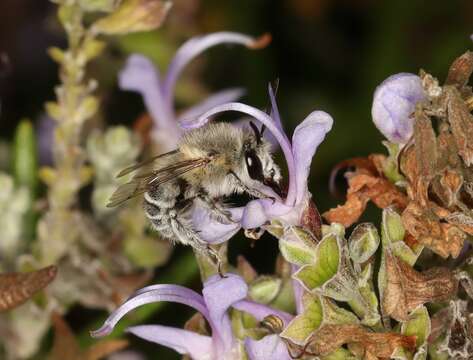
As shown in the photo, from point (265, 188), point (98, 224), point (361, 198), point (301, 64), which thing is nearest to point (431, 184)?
point (361, 198)

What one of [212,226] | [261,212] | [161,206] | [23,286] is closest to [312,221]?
[261,212]

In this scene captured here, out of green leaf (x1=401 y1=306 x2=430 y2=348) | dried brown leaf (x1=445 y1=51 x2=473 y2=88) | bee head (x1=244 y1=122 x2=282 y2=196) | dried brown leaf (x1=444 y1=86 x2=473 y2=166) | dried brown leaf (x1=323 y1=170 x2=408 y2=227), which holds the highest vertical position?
dried brown leaf (x1=445 y1=51 x2=473 y2=88)

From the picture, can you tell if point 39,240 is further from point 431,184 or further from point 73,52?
point 431,184

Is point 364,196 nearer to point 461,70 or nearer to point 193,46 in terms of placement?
point 461,70

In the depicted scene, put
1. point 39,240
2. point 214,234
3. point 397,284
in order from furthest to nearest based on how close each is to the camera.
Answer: point 39,240 < point 214,234 < point 397,284

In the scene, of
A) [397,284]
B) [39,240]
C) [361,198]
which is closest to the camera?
[397,284]

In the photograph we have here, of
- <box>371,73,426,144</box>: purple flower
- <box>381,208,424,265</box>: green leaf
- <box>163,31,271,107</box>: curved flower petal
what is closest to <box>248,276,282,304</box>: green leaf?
<box>381,208,424,265</box>: green leaf

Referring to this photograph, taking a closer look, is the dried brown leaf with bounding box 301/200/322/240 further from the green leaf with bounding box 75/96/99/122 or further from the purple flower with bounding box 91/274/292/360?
the green leaf with bounding box 75/96/99/122
